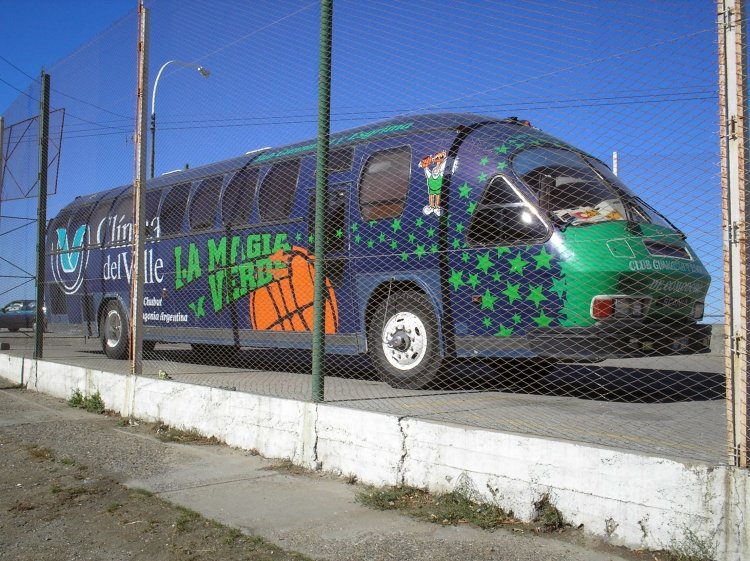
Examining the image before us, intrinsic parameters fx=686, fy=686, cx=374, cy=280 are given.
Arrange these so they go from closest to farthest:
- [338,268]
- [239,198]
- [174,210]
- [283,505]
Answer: [283,505] < [338,268] < [239,198] < [174,210]

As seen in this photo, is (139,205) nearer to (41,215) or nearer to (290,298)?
(290,298)

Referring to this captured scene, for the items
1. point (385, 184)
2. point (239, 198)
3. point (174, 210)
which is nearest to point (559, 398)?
point (385, 184)

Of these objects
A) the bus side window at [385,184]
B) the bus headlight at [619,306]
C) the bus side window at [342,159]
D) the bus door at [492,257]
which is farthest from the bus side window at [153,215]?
the bus headlight at [619,306]

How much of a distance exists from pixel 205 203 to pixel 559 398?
601 cm

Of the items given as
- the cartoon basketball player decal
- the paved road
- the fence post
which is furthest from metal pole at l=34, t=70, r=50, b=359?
the fence post

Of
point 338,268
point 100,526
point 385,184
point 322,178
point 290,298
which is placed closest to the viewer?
point 100,526

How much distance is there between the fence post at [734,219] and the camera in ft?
9.96

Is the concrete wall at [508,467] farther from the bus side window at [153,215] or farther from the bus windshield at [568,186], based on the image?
the bus side window at [153,215]

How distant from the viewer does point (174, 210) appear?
34.6 ft

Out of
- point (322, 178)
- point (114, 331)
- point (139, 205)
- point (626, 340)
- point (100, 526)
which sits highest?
point (139, 205)

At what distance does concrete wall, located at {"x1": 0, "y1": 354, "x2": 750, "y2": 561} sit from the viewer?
300 cm

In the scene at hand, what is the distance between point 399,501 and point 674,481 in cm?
161

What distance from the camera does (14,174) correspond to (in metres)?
12.3

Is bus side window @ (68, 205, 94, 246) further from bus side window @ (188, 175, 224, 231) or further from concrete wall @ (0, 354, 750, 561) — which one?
concrete wall @ (0, 354, 750, 561)
